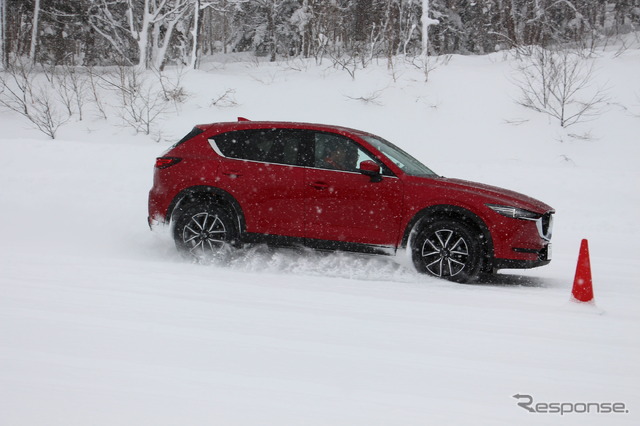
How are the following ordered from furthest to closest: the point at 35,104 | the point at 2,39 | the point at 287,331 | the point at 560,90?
the point at 2,39
the point at 35,104
the point at 560,90
the point at 287,331

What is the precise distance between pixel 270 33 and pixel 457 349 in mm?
46027

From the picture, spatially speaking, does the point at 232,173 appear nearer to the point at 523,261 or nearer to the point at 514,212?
the point at 514,212

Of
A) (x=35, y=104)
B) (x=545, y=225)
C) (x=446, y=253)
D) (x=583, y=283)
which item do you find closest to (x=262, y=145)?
(x=446, y=253)

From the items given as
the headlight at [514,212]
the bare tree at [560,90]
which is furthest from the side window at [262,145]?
the bare tree at [560,90]

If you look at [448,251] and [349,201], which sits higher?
[349,201]

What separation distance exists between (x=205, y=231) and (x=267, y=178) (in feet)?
3.24

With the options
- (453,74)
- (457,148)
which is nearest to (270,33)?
(453,74)

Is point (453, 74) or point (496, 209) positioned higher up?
point (453, 74)

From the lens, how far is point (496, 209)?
685 cm

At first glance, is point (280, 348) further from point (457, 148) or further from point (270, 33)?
point (270, 33)

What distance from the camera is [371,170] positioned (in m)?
7.07

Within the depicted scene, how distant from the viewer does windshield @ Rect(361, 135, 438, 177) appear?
7.39 metres

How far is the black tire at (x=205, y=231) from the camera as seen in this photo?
296 inches

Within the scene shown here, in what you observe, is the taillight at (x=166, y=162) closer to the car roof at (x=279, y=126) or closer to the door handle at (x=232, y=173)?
the car roof at (x=279, y=126)
